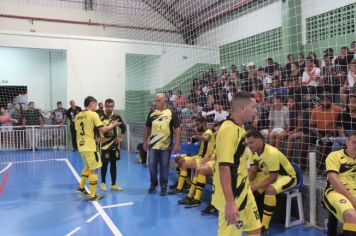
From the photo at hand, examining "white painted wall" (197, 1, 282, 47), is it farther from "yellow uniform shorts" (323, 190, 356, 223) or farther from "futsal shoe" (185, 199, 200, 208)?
"yellow uniform shorts" (323, 190, 356, 223)

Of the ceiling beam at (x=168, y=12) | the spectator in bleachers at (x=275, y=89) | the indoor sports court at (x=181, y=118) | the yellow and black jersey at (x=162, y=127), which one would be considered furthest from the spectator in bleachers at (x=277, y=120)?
the ceiling beam at (x=168, y=12)

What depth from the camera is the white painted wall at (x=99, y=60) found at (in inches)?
452

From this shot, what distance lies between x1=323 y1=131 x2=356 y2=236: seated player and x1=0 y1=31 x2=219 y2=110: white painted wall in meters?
7.83

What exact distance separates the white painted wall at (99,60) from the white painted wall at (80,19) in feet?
1.57

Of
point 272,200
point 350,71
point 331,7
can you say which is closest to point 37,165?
point 272,200

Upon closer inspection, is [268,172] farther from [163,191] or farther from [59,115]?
[59,115]

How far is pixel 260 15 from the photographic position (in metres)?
8.40

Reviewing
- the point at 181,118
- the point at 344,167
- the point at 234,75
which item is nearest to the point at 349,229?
the point at 344,167

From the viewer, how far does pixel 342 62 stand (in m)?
5.72

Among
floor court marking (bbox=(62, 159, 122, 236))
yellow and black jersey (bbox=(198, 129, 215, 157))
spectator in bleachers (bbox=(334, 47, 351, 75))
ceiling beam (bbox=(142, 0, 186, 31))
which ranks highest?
ceiling beam (bbox=(142, 0, 186, 31))

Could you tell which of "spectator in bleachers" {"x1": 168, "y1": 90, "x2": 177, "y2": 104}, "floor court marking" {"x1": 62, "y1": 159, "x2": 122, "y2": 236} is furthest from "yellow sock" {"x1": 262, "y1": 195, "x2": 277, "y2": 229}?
"spectator in bleachers" {"x1": 168, "y1": 90, "x2": 177, "y2": 104}

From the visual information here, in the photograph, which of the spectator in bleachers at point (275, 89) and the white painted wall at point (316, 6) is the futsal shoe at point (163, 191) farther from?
the white painted wall at point (316, 6)

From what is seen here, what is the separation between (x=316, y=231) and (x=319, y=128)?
1.86 metres

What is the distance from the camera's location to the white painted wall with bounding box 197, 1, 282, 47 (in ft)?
27.2
